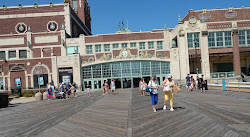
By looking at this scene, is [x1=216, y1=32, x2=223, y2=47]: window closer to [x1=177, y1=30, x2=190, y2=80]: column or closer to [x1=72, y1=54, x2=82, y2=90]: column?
[x1=177, y1=30, x2=190, y2=80]: column

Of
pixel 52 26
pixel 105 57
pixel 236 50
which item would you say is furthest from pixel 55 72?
pixel 236 50

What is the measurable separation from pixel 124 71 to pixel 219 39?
16.7 m

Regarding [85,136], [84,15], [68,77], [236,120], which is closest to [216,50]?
[68,77]

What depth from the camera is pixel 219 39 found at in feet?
119

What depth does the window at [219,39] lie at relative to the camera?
36.1 m

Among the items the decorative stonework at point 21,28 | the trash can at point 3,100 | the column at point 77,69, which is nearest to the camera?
the trash can at point 3,100

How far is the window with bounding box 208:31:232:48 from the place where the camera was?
36125 millimetres

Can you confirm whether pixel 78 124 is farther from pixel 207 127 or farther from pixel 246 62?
pixel 246 62

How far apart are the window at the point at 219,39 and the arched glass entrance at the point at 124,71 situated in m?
7.96

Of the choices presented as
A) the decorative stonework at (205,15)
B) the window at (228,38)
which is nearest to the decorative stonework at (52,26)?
the decorative stonework at (205,15)

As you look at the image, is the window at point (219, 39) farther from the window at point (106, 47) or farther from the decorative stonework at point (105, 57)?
the window at point (106, 47)

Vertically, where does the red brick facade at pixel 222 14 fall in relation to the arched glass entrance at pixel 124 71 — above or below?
above

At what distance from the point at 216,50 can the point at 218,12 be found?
421 inches

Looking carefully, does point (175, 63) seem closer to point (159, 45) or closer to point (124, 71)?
point (159, 45)
